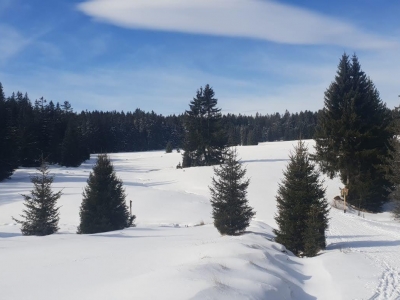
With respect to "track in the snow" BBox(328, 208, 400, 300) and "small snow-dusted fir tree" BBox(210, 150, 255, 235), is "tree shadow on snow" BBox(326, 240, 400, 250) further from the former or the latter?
"small snow-dusted fir tree" BBox(210, 150, 255, 235)

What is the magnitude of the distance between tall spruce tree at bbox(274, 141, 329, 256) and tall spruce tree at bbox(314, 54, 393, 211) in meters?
14.0

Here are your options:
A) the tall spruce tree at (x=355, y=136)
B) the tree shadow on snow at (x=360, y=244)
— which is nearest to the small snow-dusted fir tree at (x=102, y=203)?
the tree shadow on snow at (x=360, y=244)

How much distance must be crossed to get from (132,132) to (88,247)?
103 m

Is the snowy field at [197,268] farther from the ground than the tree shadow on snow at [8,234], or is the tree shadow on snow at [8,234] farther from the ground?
the snowy field at [197,268]

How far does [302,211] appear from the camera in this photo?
49.7 feet

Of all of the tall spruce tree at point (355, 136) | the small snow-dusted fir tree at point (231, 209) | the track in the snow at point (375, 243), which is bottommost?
the track in the snow at point (375, 243)

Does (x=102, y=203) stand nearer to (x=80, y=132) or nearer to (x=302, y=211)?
(x=302, y=211)

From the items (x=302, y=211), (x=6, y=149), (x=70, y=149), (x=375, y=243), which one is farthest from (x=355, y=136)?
(x=70, y=149)

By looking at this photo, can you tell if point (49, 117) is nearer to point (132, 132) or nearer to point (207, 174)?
point (207, 174)

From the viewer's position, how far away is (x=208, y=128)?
43156 mm

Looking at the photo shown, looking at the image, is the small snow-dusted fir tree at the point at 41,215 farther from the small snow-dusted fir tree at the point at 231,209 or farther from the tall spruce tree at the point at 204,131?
the tall spruce tree at the point at 204,131

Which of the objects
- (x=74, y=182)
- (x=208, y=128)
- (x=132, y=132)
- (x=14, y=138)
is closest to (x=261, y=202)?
(x=208, y=128)

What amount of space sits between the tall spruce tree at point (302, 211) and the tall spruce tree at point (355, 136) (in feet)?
45.9

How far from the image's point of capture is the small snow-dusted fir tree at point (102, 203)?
19.5 metres
